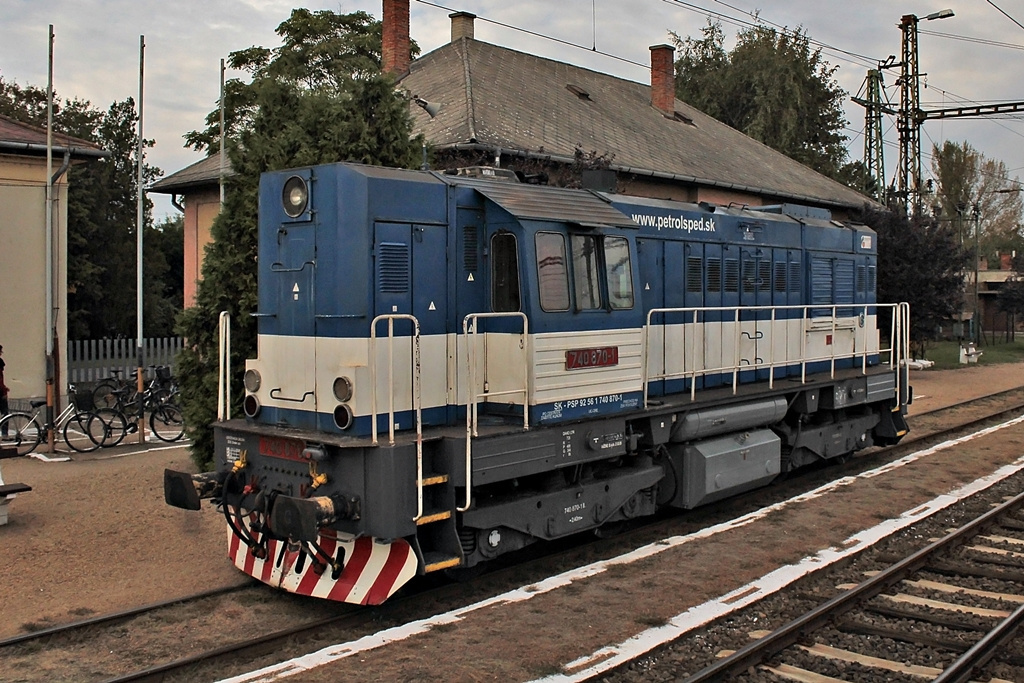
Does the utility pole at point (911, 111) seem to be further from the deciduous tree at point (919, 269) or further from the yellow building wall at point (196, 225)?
the yellow building wall at point (196, 225)

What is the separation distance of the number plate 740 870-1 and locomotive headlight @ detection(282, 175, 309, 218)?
8.37 feet

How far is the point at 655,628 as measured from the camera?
651 centimetres

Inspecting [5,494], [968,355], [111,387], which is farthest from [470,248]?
[968,355]

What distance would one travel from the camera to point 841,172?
169 feet

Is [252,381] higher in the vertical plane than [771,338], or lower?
lower

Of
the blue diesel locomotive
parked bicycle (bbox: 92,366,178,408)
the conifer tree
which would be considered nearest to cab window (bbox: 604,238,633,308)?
the blue diesel locomotive

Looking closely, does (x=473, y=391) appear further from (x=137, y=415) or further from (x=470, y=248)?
(x=137, y=415)

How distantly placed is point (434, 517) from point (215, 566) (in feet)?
9.22

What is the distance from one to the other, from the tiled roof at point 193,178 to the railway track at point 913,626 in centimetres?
1978

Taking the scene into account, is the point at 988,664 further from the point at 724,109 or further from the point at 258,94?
the point at 724,109

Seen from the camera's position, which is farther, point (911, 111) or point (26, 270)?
point (911, 111)

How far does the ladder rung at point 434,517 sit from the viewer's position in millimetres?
6500

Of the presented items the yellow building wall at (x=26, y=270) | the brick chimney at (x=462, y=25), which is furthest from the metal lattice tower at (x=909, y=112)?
the yellow building wall at (x=26, y=270)

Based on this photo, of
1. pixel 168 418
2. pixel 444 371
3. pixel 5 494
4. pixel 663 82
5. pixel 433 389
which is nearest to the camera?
pixel 433 389
